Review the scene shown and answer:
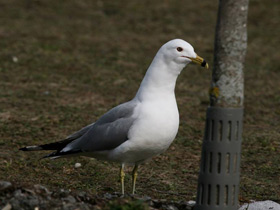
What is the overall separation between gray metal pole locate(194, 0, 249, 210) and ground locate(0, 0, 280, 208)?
130 centimetres

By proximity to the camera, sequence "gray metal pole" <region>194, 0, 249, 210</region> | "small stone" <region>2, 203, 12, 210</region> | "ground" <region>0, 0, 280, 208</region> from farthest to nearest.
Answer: "ground" <region>0, 0, 280, 208</region>, "gray metal pole" <region>194, 0, 249, 210</region>, "small stone" <region>2, 203, 12, 210</region>

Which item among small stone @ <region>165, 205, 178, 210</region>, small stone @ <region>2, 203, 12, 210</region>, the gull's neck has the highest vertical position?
the gull's neck

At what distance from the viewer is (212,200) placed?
4.60 m

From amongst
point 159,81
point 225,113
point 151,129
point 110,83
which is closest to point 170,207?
point 151,129

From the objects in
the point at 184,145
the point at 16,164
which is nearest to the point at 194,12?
the point at 184,145

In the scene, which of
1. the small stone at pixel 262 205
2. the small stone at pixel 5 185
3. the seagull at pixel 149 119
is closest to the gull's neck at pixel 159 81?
the seagull at pixel 149 119

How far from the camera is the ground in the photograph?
6664 mm

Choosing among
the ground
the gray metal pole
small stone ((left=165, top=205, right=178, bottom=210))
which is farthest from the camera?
the ground

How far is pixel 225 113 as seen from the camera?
451 cm

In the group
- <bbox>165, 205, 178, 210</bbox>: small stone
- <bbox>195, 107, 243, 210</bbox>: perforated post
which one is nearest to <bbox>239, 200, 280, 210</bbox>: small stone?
<bbox>165, 205, 178, 210</bbox>: small stone

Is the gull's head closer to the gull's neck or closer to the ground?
the gull's neck

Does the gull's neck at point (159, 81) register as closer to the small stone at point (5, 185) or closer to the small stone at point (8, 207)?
the small stone at point (5, 185)

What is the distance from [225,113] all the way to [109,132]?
1.57 meters

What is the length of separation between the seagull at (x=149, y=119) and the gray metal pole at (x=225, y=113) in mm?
836
